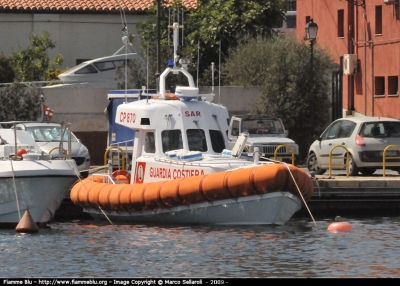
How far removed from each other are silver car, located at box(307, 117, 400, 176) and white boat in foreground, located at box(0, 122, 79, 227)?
7008 mm

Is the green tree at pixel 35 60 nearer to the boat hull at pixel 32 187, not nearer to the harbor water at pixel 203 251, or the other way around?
the harbor water at pixel 203 251

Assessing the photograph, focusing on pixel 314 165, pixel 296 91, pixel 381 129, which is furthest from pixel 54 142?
pixel 296 91

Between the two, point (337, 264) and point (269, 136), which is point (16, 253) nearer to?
point (337, 264)

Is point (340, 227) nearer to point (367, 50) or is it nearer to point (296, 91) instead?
point (296, 91)

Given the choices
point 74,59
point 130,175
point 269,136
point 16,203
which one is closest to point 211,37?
point 74,59

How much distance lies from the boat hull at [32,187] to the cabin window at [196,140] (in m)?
2.29

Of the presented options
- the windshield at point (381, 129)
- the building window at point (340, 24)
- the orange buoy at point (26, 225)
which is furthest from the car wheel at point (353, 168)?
the building window at point (340, 24)

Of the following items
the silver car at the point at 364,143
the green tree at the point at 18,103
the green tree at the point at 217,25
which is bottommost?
the silver car at the point at 364,143

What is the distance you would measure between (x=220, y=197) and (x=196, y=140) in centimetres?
196

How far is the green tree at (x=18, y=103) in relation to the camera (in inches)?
1385

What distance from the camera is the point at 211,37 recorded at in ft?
141

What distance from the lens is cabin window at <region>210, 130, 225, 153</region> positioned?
23.2 metres

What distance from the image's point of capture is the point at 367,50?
42438 mm

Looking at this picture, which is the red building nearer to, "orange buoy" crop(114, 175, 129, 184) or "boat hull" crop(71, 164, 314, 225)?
"orange buoy" crop(114, 175, 129, 184)
